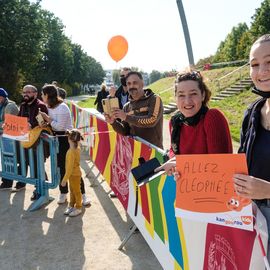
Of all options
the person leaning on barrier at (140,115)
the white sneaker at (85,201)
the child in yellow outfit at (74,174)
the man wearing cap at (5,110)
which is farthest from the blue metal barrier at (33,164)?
the person leaning on barrier at (140,115)

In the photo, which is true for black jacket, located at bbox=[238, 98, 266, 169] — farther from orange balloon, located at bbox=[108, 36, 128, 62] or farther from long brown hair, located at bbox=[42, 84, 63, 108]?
orange balloon, located at bbox=[108, 36, 128, 62]

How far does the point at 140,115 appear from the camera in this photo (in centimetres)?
427

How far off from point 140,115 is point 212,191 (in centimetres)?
239

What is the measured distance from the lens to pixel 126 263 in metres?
3.86

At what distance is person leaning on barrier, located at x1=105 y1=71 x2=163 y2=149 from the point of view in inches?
162

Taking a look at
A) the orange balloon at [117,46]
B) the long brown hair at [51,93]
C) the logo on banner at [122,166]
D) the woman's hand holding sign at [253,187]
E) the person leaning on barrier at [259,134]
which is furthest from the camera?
the orange balloon at [117,46]

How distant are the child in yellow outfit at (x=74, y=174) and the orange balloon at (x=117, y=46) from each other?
142 inches

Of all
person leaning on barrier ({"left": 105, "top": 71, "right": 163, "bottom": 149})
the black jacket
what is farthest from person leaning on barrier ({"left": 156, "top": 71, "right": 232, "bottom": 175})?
person leaning on barrier ({"left": 105, "top": 71, "right": 163, "bottom": 149})

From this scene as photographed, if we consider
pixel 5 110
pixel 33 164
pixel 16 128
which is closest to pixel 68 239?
pixel 33 164

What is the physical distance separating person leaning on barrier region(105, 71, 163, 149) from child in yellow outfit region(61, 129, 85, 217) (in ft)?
3.22

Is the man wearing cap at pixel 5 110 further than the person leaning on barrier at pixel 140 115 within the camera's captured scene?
Yes

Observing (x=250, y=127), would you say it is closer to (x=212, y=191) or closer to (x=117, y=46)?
(x=212, y=191)

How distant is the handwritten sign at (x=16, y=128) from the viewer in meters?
5.55

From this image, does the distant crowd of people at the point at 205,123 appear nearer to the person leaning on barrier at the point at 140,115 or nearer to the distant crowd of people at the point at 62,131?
the person leaning on barrier at the point at 140,115
